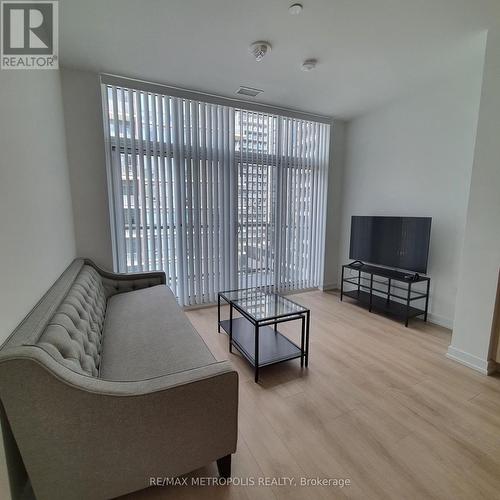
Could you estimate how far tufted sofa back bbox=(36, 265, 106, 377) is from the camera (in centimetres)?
117

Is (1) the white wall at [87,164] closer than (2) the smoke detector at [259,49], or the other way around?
(2) the smoke detector at [259,49]

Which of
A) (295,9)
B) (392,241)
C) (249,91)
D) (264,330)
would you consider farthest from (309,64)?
(264,330)

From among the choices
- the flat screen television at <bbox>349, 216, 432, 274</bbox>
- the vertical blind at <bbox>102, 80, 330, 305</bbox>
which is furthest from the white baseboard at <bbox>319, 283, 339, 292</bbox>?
the flat screen television at <bbox>349, 216, 432, 274</bbox>

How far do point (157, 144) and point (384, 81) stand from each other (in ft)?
8.88

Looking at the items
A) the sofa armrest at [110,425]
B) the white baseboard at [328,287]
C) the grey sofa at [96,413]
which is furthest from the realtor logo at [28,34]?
the white baseboard at [328,287]

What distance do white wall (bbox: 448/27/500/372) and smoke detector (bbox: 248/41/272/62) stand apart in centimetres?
177

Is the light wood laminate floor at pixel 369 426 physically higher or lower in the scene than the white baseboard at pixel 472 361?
lower

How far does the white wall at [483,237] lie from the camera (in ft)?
6.85

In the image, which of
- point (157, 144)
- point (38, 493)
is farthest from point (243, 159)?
point (38, 493)

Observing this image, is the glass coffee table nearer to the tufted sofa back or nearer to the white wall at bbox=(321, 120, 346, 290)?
the tufted sofa back

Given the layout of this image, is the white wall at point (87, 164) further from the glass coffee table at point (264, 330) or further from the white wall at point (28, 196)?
the glass coffee table at point (264, 330)

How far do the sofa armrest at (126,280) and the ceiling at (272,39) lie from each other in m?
2.07

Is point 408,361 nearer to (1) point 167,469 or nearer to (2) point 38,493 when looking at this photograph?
(1) point 167,469

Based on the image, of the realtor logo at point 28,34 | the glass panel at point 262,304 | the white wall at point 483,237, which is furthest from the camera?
the glass panel at point 262,304
